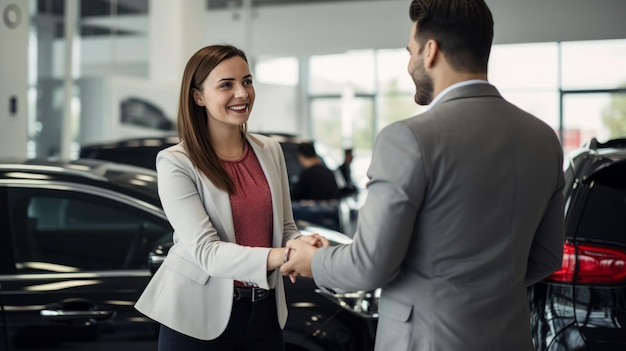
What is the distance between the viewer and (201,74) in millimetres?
2607

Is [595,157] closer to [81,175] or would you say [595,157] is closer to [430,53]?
[430,53]

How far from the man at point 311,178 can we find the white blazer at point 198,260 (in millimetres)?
4908

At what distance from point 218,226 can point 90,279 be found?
1208 mm

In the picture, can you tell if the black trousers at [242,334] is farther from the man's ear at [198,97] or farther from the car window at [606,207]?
the car window at [606,207]

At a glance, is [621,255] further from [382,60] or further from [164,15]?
[382,60]

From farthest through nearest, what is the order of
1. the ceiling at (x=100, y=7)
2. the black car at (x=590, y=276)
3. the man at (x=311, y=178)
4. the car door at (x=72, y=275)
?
the ceiling at (x=100, y=7), the man at (x=311, y=178), the car door at (x=72, y=275), the black car at (x=590, y=276)

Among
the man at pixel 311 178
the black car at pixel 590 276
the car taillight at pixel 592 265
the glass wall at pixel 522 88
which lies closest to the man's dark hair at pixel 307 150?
the man at pixel 311 178

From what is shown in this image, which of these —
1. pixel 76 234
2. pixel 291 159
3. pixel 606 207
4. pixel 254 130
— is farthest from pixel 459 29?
pixel 254 130

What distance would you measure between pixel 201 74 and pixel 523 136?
1.03 m

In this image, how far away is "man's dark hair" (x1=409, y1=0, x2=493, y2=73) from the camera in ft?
6.56

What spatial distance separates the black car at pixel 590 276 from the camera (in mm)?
3020

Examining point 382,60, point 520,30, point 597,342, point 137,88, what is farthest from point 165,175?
point 382,60

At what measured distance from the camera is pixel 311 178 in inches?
297

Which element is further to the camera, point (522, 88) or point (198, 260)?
point (522, 88)
